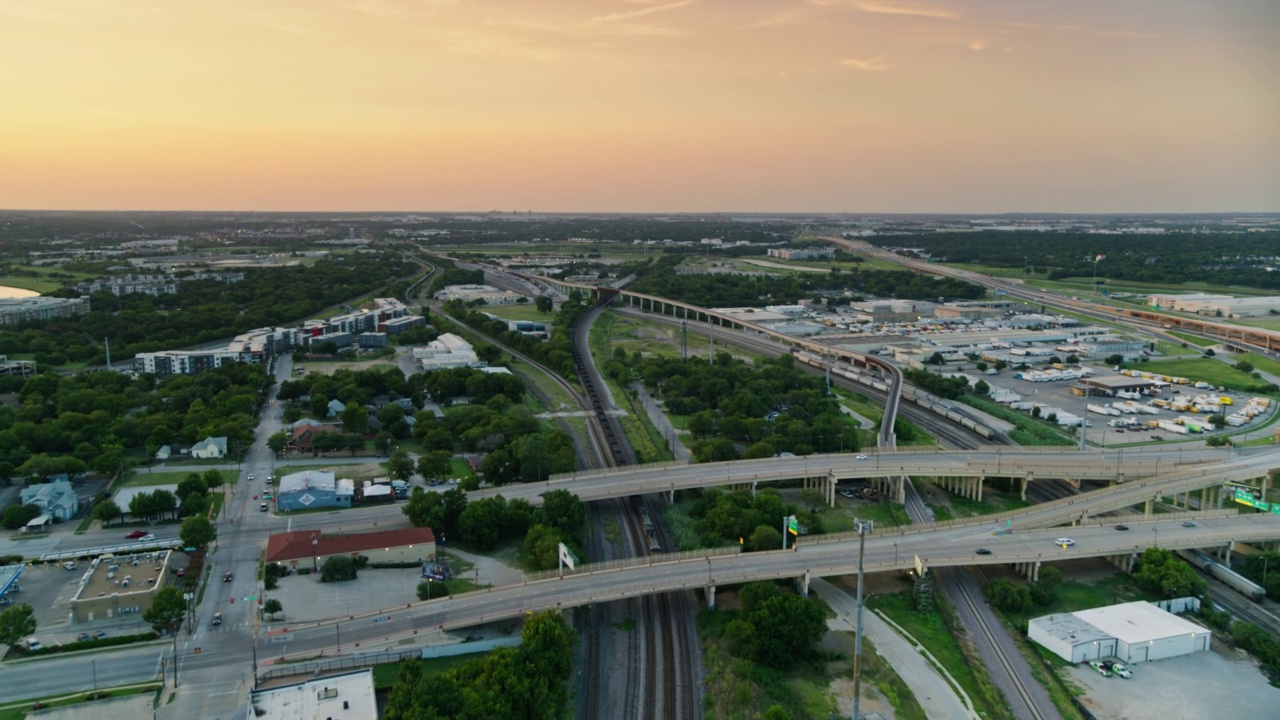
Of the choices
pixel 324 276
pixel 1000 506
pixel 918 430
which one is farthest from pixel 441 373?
pixel 324 276

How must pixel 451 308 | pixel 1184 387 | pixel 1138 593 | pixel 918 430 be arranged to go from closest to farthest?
pixel 1138 593, pixel 918 430, pixel 1184 387, pixel 451 308

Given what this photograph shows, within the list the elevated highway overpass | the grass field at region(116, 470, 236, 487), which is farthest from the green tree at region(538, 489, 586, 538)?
the grass field at region(116, 470, 236, 487)

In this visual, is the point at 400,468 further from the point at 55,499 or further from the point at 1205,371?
the point at 1205,371

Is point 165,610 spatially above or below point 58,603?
above

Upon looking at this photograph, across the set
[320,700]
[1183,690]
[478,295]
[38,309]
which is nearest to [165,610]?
[320,700]

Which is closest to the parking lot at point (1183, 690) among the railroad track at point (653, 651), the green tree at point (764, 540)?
the green tree at point (764, 540)

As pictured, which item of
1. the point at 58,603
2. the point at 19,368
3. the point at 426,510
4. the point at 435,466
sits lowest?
the point at 58,603

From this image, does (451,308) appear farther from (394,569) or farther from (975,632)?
(975,632)
